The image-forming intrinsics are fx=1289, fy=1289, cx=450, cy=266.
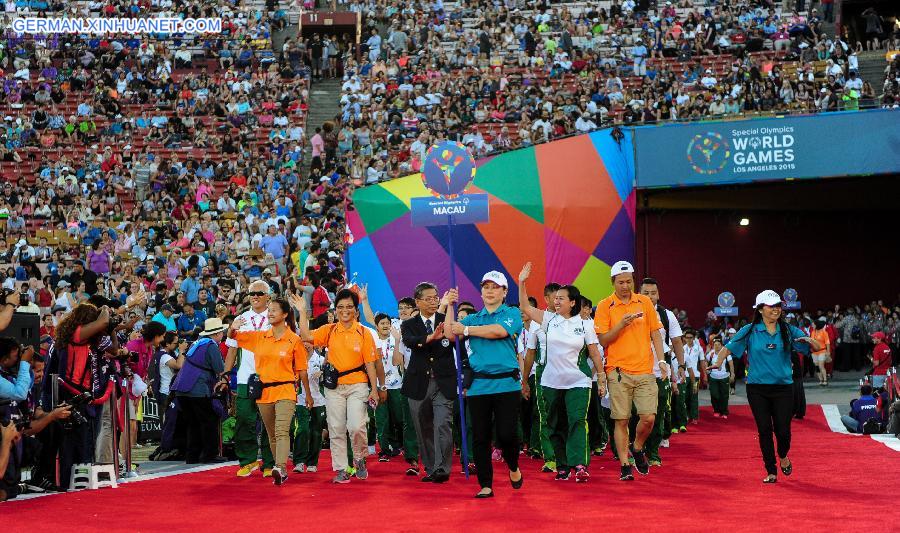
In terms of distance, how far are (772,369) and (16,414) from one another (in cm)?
666

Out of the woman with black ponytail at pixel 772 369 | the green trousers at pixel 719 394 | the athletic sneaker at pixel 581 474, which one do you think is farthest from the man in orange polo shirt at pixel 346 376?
the green trousers at pixel 719 394

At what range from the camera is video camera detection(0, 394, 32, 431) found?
10859 millimetres

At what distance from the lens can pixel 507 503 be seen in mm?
10109

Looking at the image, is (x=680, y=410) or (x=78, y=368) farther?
(x=680, y=410)

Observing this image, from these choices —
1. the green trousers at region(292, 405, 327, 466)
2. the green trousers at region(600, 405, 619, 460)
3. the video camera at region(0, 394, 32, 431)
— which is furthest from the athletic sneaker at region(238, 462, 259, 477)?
the green trousers at region(600, 405, 619, 460)

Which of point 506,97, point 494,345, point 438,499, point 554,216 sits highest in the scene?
point 506,97

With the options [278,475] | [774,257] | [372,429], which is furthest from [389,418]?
[774,257]

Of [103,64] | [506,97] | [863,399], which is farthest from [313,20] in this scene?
[863,399]

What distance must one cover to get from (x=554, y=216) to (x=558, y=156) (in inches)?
47.6

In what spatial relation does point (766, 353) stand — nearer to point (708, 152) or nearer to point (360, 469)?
point (360, 469)

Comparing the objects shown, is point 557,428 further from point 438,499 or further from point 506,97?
point 506,97

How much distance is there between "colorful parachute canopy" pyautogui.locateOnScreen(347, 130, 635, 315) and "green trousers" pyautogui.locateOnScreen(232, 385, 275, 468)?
11559 mm

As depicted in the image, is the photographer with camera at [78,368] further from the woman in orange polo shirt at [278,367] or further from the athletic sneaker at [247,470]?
the athletic sneaker at [247,470]

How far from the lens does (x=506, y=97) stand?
33.0 meters
